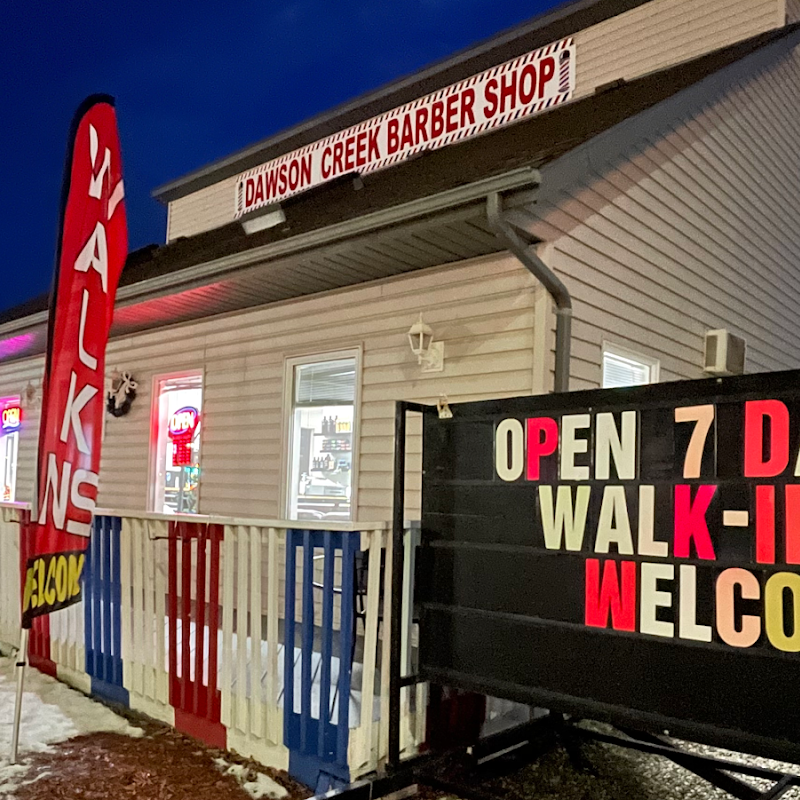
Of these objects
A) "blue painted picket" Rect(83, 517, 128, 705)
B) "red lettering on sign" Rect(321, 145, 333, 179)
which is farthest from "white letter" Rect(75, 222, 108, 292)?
"red lettering on sign" Rect(321, 145, 333, 179)

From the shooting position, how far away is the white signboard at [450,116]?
27.0 feet

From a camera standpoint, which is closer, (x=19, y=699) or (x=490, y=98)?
(x=19, y=699)

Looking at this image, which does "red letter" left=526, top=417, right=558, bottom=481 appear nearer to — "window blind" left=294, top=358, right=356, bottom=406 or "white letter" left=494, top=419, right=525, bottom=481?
"white letter" left=494, top=419, right=525, bottom=481

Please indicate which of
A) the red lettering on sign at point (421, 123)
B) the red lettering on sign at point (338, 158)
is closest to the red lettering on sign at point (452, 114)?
the red lettering on sign at point (421, 123)

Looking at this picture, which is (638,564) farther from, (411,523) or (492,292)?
(492,292)

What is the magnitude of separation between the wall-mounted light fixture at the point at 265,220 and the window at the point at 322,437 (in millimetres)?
1175

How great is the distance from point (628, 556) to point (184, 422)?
602cm

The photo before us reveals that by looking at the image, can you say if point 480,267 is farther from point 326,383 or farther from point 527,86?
point 527,86

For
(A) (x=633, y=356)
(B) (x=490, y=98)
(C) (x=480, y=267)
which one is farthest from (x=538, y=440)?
(B) (x=490, y=98)

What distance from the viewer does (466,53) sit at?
9.49 metres

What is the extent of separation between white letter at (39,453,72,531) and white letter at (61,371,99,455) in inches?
4.8

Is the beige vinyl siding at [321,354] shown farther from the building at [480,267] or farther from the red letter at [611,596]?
the red letter at [611,596]

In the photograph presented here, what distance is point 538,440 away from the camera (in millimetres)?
2846

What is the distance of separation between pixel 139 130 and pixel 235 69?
598 inches
